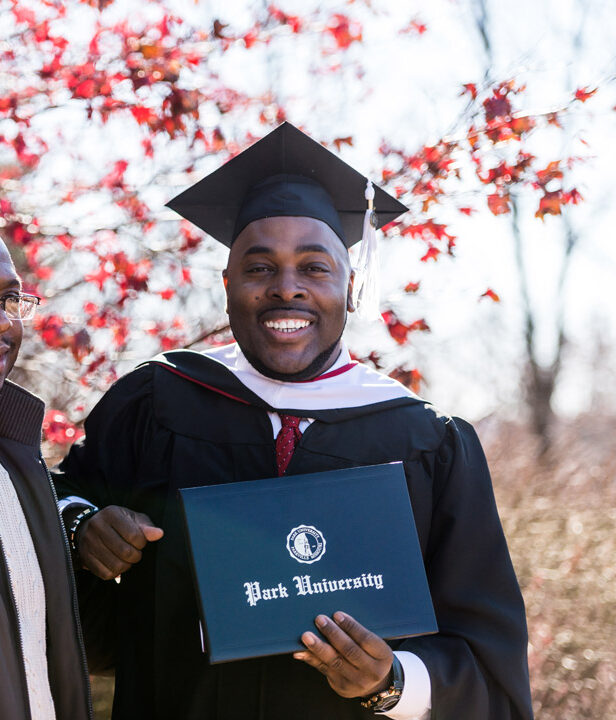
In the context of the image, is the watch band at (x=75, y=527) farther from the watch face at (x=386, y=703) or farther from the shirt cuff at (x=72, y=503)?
the watch face at (x=386, y=703)

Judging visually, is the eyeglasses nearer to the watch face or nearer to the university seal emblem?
the university seal emblem

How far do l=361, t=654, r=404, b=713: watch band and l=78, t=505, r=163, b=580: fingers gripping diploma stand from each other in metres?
0.67

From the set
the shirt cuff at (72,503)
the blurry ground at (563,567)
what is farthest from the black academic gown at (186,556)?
the blurry ground at (563,567)

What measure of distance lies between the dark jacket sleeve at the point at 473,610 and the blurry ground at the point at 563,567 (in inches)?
107

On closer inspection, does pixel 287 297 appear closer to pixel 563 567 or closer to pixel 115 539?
pixel 115 539

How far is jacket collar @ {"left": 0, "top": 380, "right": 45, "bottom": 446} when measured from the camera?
2266 millimetres

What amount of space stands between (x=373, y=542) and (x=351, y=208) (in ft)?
3.97

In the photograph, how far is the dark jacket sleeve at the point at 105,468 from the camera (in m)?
2.63

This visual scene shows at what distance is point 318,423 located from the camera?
8.55 ft

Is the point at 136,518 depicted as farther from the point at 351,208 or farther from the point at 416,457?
the point at 351,208

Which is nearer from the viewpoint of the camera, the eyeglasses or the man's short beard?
the eyeglasses

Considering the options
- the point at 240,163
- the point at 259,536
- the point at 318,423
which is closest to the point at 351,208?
the point at 240,163

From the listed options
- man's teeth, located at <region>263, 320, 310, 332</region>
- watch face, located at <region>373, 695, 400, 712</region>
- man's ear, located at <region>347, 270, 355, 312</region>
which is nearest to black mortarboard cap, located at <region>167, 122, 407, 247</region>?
man's ear, located at <region>347, 270, 355, 312</region>

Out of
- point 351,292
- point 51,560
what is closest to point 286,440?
point 351,292
